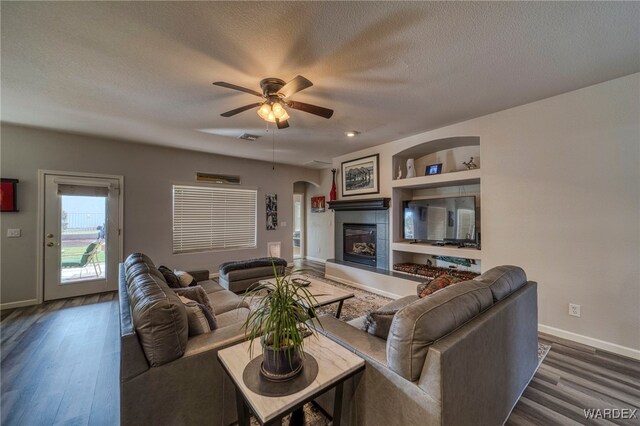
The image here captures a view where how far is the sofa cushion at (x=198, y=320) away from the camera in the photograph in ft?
5.37

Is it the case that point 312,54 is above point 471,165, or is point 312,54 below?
above

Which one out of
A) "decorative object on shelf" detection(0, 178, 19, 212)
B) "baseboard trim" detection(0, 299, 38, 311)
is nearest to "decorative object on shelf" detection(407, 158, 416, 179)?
"decorative object on shelf" detection(0, 178, 19, 212)

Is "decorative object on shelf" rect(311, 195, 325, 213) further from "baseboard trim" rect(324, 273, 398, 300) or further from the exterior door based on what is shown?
the exterior door

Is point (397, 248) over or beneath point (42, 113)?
beneath

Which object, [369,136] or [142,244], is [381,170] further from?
[142,244]

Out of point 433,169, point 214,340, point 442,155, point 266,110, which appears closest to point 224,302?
point 214,340

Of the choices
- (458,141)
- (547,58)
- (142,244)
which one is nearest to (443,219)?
(458,141)

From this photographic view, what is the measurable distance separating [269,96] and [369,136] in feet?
7.54

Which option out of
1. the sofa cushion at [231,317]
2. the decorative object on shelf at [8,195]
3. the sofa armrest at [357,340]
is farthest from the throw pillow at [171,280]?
the decorative object on shelf at [8,195]

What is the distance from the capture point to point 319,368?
1.25 meters

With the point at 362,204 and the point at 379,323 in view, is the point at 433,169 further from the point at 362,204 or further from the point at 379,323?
the point at 379,323

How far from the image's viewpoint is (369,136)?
421cm

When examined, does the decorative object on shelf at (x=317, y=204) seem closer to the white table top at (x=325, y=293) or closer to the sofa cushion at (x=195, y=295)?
the white table top at (x=325, y=293)

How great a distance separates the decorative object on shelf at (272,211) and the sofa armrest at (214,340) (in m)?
4.59
